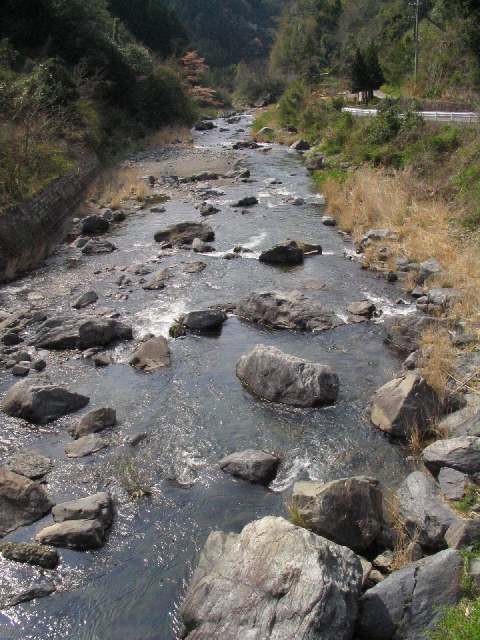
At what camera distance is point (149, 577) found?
7.71 meters

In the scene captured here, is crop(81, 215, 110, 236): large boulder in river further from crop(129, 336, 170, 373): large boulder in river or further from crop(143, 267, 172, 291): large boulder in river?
crop(129, 336, 170, 373): large boulder in river

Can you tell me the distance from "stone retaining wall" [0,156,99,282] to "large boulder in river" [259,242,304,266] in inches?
311

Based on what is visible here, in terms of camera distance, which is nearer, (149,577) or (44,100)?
(149,577)

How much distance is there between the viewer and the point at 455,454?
8.68 m

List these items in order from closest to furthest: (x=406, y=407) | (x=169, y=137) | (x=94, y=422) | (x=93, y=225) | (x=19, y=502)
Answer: (x=19, y=502) → (x=406, y=407) → (x=94, y=422) → (x=93, y=225) → (x=169, y=137)

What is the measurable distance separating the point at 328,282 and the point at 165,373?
680cm

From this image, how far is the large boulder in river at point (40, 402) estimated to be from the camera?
11.2 metres

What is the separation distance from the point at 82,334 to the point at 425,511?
907 cm

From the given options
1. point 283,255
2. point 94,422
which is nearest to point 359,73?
point 283,255

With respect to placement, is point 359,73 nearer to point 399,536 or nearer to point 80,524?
point 399,536

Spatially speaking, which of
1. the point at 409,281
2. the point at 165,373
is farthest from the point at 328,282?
the point at 165,373

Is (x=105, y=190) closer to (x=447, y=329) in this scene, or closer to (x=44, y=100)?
(x=44, y=100)

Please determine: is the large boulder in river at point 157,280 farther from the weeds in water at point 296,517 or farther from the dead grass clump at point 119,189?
the weeds in water at point 296,517

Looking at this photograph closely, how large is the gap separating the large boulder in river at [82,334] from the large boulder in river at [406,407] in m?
6.68
